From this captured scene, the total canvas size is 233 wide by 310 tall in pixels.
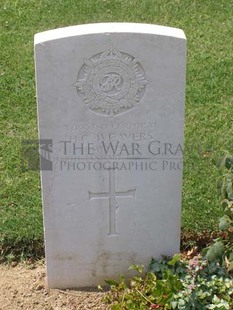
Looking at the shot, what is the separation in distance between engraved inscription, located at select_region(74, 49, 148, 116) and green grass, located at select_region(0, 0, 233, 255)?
0.87 meters

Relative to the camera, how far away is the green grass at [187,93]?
447 centimetres

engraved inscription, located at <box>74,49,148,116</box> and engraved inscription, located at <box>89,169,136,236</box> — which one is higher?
engraved inscription, located at <box>74,49,148,116</box>

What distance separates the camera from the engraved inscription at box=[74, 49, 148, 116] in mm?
3281

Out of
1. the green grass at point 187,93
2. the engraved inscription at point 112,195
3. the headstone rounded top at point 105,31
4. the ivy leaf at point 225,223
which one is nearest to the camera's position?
the headstone rounded top at point 105,31

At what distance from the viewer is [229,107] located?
573cm

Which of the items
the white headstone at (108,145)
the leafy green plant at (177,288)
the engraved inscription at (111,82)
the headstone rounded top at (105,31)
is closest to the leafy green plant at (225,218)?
the leafy green plant at (177,288)

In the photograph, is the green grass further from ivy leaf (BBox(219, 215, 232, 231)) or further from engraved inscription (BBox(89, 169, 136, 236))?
engraved inscription (BBox(89, 169, 136, 236))

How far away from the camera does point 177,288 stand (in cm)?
357

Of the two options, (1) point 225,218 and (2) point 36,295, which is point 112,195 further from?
(2) point 36,295

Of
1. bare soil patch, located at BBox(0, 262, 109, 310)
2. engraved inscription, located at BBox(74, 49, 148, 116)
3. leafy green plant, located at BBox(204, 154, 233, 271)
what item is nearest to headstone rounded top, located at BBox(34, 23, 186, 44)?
engraved inscription, located at BBox(74, 49, 148, 116)

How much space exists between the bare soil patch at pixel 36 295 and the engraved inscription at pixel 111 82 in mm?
1152

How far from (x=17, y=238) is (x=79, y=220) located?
72 centimetres

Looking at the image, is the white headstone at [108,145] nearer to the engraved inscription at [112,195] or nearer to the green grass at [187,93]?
the engraved inscription at [112,195]

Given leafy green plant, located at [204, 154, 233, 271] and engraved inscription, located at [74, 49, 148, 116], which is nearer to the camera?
engraved inscription, located at [74, 49, 148, 116]
